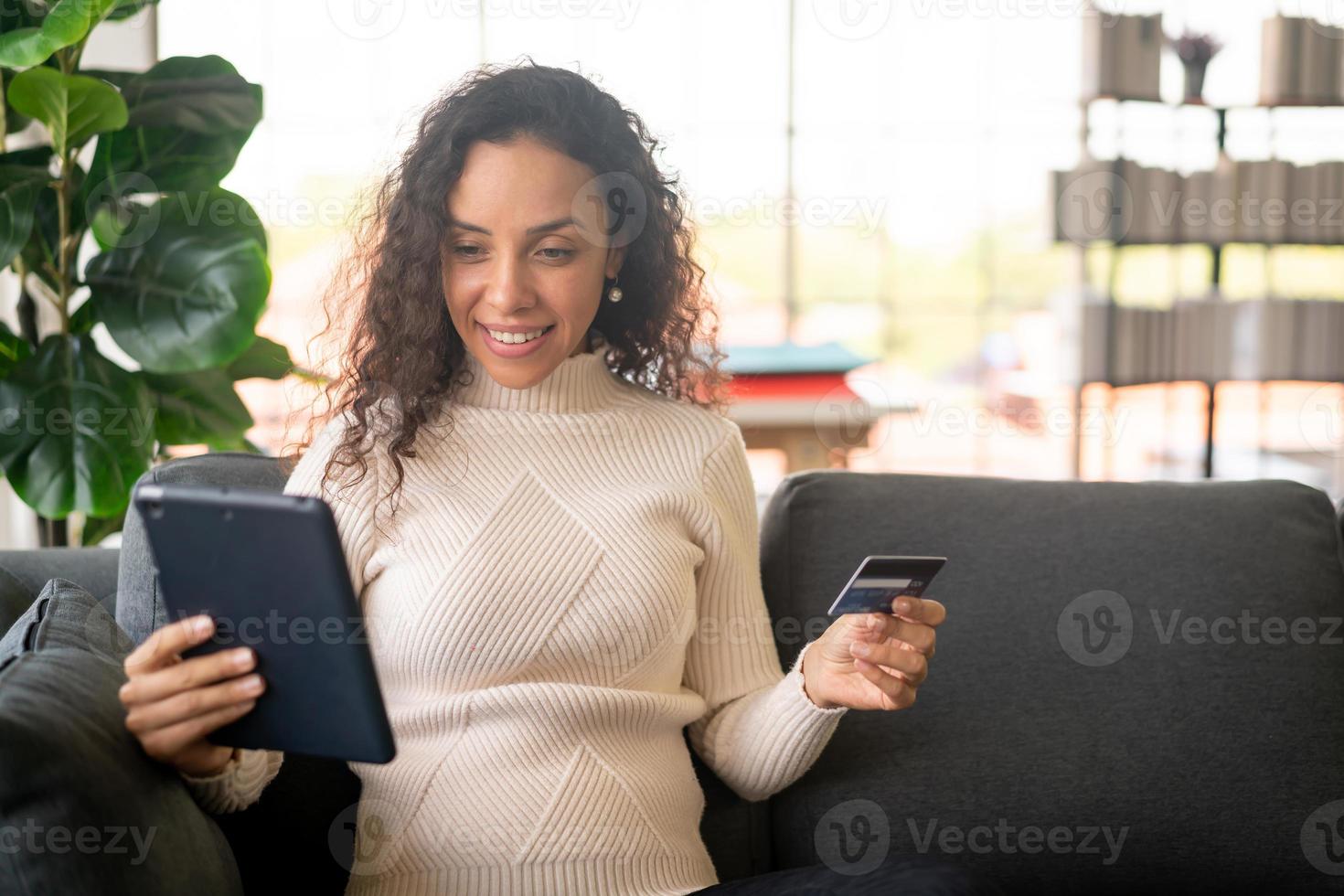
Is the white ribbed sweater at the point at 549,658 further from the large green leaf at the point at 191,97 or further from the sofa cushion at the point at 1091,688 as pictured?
the large green leaf at the point at 191,97

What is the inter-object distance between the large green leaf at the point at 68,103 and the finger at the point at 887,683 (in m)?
1.37

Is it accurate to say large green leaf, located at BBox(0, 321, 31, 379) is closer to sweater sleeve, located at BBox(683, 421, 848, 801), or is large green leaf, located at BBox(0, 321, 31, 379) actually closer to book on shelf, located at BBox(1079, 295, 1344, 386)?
sweater sleeve, located at BBox(683, 421, 848, 801)

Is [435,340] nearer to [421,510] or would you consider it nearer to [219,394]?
[421,510]

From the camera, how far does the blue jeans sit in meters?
1.08

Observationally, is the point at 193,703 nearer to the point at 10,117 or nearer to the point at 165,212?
the point at 165,212

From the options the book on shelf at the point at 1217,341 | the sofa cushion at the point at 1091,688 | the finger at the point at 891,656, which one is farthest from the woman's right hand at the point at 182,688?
the book on shelf at the point at 1217,341

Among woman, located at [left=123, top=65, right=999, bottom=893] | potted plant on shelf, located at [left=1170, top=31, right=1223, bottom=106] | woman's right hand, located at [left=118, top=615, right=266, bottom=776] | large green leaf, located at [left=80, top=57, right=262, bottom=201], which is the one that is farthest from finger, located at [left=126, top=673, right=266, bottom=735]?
potted plant on shelf, located at [left=1170, top=31, right=1223, bottom=106]

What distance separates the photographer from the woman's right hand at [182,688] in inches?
38.7

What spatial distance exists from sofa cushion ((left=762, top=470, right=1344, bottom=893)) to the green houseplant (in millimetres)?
959

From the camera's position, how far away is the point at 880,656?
48.2 inches

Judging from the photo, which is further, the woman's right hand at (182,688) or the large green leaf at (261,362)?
the large green leaf at (261,362)

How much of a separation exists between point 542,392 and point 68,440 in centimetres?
89

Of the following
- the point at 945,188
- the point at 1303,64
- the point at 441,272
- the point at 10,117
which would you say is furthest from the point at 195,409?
the point at 945,188

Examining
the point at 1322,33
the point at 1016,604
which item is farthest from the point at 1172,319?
the point at 1016,604
